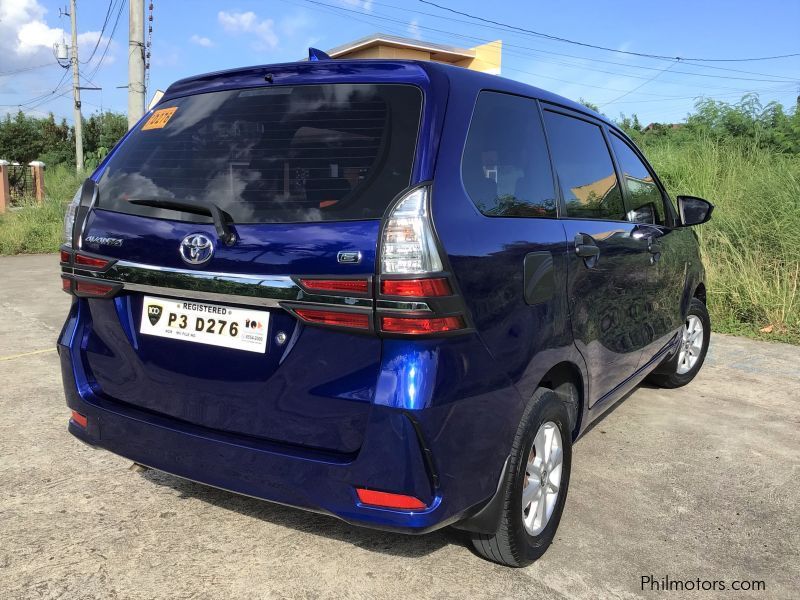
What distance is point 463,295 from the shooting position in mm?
1997

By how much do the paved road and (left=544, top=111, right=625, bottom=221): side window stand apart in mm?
1315

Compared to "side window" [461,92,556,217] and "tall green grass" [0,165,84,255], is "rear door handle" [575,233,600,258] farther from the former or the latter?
"tall green grass" [0,165,84,255]

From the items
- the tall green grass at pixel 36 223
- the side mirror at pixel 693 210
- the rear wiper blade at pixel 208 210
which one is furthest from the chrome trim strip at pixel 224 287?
the tall green grass at pixel 36 223

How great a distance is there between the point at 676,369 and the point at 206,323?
12.2ft

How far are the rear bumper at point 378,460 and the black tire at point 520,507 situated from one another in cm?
9

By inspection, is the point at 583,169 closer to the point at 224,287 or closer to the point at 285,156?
the point at 285,156

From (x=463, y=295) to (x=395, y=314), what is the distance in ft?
0.75

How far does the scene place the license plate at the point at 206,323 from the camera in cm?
209

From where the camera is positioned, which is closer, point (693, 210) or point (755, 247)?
point (693, 210)

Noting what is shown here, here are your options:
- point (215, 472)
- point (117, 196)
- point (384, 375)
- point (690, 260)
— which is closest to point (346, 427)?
point (384, 375)

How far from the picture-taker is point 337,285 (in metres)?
1.94

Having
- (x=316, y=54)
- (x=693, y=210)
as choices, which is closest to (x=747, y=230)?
(x=693, y=210)

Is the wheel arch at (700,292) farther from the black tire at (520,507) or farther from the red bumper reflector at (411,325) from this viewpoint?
A: the red bumper reflector at (411,325)

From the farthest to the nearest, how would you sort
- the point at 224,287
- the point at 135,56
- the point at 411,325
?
the point at 135,56
the point at 224,287
the point at 411,325
